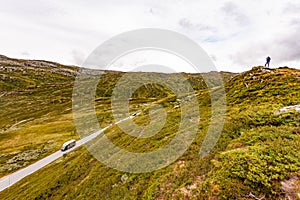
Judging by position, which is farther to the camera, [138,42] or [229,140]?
[138,42]

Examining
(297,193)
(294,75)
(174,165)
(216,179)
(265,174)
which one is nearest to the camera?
(297,193)

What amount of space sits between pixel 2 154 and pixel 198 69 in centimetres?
8818

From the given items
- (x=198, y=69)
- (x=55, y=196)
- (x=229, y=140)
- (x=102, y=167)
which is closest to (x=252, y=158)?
(x=229, y=140)

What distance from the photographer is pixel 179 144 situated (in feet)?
70.3

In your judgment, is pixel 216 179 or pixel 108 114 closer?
pixel 216 179

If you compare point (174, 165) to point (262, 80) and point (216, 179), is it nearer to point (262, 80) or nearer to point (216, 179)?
point (216, 179)

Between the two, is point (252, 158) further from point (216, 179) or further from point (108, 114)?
point (108, 114)

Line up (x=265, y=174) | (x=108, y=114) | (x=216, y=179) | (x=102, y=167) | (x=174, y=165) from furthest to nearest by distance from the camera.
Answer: (x=108, y=114), (x=102, y=167), (x=174, y=165), (x=216, y=179), (x=265, y=174)

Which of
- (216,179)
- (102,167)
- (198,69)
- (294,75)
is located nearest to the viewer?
(216,179)

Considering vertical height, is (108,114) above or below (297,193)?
below

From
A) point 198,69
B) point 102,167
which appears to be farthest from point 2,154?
point 198,69

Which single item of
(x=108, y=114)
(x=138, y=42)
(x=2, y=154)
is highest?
(x=138, y=42)

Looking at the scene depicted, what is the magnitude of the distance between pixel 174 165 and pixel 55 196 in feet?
57.9

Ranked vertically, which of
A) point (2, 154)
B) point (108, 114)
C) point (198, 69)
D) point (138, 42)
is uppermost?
point (138, 42)
